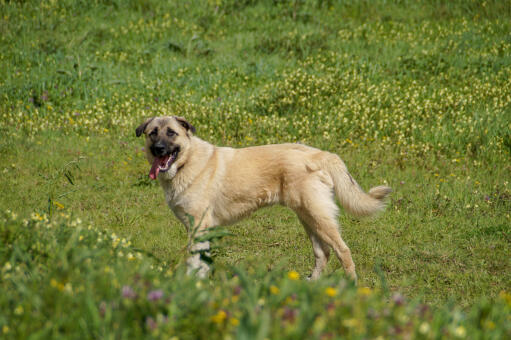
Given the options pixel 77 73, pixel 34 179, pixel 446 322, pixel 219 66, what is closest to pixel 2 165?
pixel 34 179

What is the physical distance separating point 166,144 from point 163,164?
230 mm

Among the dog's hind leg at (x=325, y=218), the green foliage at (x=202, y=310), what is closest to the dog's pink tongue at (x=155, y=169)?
the dog's hind leg at (x=325, y=218)

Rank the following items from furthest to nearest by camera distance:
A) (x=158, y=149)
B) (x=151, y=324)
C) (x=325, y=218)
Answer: (x=158, y=149)
(x=325, y=218)
(x=151, y=324)

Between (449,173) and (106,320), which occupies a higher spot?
(106,320)

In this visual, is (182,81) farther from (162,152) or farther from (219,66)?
(162,152)

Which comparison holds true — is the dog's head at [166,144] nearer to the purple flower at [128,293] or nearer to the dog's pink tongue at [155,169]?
the dog's pink tongue at [155,169]

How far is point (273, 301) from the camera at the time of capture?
7.74 ft

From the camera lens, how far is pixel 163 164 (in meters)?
5.16

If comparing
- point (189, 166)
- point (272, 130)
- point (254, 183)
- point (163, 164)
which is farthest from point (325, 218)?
point (272, 130)

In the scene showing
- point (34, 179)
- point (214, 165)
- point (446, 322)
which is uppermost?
point (446, 322)

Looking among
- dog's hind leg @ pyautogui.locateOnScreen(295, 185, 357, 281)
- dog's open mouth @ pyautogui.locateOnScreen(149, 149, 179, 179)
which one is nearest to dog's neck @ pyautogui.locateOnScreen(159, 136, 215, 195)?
dog's open mouth @ pyautogui.locateOnScreen(149, 149, 179, 179)

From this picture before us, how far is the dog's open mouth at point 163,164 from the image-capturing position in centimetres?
513

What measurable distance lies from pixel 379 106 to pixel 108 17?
934 centimetres

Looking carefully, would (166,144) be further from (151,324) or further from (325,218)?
(151,324)
